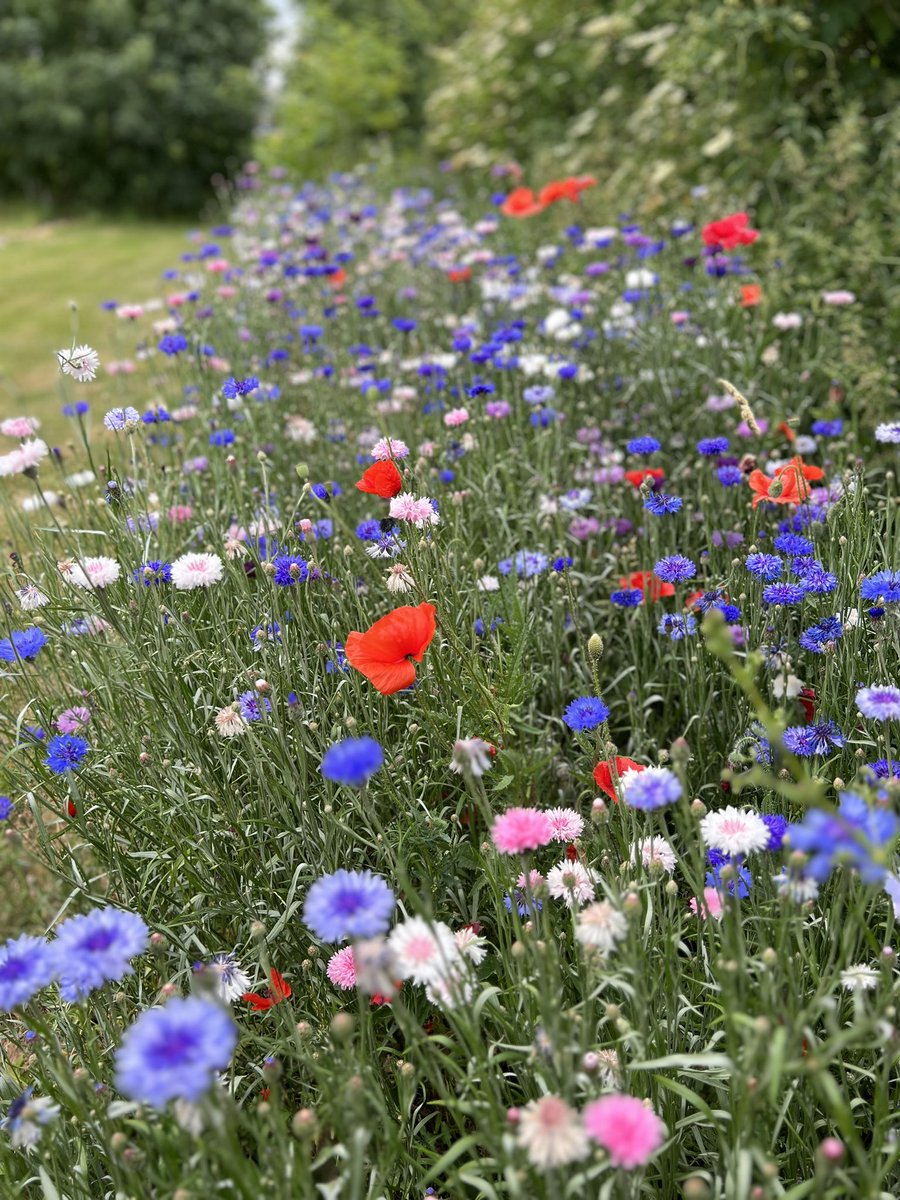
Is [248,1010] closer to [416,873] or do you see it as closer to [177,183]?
[416,873]

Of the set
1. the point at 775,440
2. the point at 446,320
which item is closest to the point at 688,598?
the point at 775,440

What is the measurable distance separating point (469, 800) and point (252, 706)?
1.41 feet

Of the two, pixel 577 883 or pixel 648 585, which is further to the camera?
pixel 648 585

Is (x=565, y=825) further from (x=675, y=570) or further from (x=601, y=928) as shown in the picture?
(x=675, y=570)

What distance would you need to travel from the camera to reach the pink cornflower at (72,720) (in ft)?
6.36

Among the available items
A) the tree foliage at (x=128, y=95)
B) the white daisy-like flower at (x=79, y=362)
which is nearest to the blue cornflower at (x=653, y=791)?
the white daisy-like flower at (x=79, y=362)

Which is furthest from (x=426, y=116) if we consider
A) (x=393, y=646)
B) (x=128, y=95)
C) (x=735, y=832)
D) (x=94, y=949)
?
(x=94, y=949)

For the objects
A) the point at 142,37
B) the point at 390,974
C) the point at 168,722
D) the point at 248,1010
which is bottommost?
the point at 248,1010

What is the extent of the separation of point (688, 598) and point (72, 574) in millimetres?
1324

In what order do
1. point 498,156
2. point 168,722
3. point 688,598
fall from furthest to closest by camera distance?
point 498,156 < point 688,598 < point 168,722

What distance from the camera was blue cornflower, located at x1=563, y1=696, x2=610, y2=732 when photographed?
1.60 meters

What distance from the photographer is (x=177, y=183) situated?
51.1ft

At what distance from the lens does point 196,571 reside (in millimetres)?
1840

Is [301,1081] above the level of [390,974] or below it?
below
